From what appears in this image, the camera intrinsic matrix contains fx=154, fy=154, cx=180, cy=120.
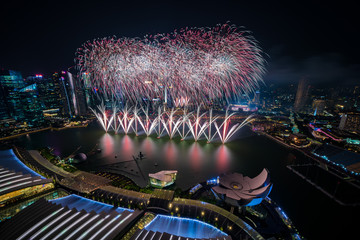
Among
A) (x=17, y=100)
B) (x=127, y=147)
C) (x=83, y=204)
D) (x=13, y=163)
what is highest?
(x=17, y=100)

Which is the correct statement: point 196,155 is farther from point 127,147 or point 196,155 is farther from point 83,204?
point 83,204

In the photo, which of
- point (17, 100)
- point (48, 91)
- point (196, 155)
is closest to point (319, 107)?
point (196, 155)

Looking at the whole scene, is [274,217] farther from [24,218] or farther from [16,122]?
[16,122]

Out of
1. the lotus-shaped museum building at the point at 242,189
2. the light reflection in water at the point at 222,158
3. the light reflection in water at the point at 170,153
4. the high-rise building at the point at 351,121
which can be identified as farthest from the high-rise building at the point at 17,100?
the high-rise building at the point at 351,121

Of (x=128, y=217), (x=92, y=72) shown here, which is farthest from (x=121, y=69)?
(x=128, y=217)

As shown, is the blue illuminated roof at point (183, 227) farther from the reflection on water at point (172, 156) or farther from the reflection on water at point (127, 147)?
the reflection on water at point (127, 147)

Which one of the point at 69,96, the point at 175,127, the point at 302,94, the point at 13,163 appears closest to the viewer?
the point at 13,163

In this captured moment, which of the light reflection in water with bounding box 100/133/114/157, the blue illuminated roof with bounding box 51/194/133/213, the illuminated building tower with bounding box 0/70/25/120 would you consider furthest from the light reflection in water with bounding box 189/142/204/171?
the illuminated building tower with bounding box 0/70/25/120
